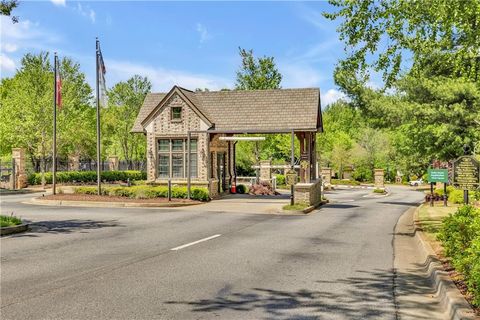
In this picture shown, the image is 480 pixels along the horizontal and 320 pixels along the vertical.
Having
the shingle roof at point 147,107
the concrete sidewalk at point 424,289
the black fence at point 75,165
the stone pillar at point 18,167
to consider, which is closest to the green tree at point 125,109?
the black fence at point 75,165

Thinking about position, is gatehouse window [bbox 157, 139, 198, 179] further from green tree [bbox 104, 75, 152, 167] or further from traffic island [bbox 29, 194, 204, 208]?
green tree [bbox 104, 75, 152, 167]

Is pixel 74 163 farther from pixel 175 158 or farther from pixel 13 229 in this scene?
pixel 13 229

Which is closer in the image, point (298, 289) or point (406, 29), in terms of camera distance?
point (298, 289)

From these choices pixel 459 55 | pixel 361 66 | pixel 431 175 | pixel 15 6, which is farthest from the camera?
pixel 431 175

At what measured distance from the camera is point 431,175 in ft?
83.5

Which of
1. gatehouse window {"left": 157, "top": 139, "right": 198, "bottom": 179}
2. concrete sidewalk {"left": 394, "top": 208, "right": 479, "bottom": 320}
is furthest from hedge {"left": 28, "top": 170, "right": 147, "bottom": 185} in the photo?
concrete sidewalk {"left": 394, "top": 208, "right": 479, "bottom": 320}

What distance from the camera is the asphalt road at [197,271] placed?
→ 6.89 meters

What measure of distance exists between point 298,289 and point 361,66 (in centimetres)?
951

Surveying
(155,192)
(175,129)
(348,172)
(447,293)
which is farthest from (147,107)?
(348,172)

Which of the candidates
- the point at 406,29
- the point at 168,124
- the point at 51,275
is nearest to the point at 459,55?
the point at 406,29

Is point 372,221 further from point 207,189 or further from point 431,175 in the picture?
point 207,189

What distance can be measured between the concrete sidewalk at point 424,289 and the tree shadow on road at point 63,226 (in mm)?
9912

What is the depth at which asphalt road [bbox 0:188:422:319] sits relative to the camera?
689 centimetres

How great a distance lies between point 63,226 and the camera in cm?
1683
